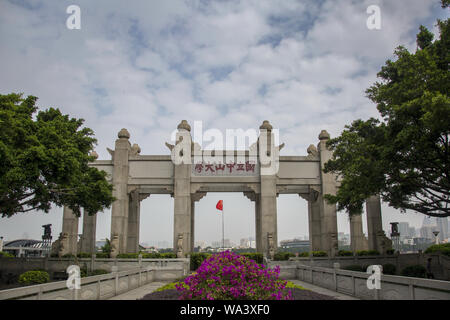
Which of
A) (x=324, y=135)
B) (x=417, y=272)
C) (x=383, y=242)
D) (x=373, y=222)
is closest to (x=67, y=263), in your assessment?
(x=417, y=272)

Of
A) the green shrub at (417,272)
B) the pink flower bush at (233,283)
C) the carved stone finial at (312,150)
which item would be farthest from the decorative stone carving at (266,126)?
the pink flower bush at (233,283)

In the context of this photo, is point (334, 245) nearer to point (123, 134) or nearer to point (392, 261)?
point (392, 261)

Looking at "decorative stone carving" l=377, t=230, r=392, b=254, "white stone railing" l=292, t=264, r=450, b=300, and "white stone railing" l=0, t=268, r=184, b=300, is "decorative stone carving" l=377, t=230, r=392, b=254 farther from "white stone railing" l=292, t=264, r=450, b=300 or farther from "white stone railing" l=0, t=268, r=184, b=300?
"white stone railing" l=0, t=268, r=184, b=300

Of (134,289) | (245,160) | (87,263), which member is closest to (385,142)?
(134,289)

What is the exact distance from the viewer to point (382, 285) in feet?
37.6

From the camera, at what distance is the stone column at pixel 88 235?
3259 centimetres

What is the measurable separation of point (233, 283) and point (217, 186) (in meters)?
23.4

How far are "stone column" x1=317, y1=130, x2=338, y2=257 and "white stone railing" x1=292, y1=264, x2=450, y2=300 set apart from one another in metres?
10.1

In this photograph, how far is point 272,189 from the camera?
30.8 metres

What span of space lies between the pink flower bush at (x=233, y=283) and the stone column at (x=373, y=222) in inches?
943

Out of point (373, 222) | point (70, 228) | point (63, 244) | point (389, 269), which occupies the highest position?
point (373, 222)

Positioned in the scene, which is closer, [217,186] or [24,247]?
[217,186]

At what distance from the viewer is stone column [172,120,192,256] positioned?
1163 inches

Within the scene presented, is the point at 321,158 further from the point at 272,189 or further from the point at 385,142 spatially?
the point at 385,142
